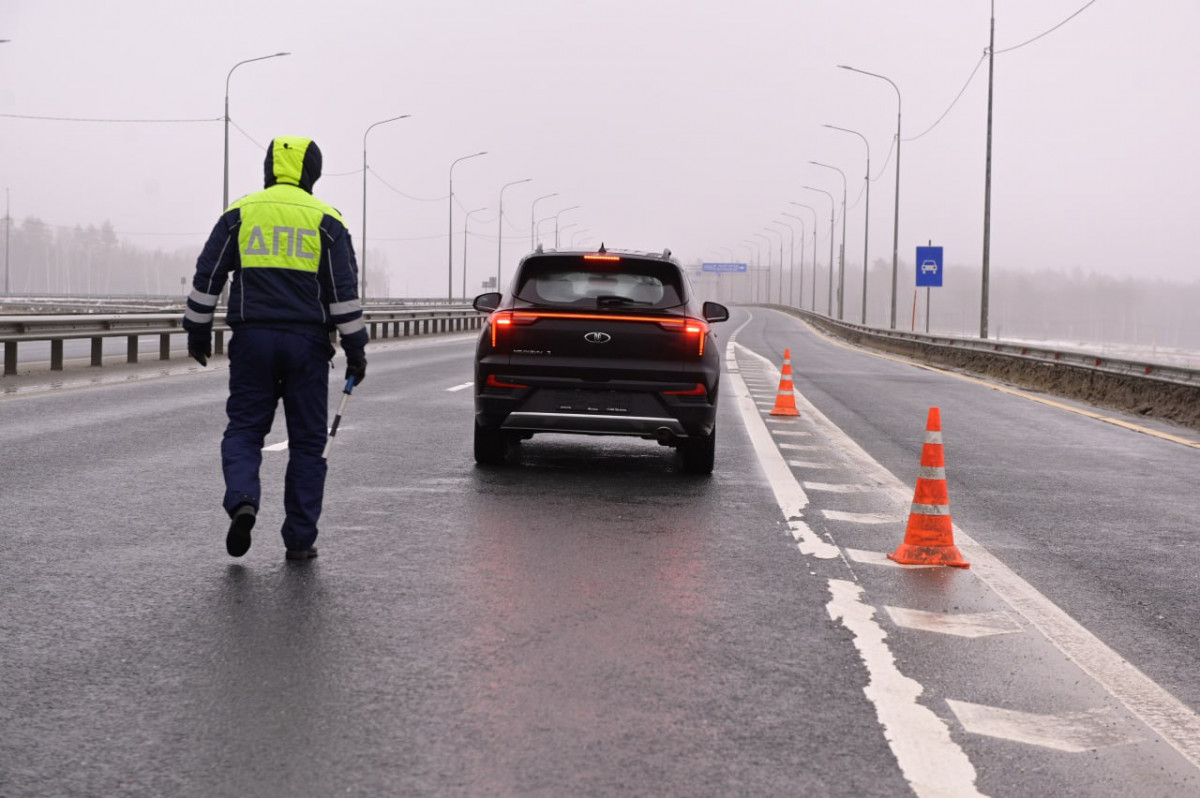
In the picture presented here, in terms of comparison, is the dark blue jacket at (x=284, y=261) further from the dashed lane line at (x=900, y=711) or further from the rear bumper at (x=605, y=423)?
the rear bumper at (x=605, y=423)

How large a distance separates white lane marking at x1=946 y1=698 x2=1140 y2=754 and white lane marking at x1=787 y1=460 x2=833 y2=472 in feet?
21.4

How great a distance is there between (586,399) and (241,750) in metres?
5.95

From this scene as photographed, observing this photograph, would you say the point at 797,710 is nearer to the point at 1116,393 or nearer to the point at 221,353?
the point at 1116,393

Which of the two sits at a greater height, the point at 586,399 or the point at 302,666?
the point at 586,399

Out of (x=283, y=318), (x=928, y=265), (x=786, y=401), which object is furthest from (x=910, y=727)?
(x=928, y=265)

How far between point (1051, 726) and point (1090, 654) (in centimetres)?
105

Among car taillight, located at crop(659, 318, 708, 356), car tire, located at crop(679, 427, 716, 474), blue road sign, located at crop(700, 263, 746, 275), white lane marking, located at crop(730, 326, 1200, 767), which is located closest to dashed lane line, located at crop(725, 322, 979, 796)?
white lane marking, located at crop(730, 326, 1200, 767)

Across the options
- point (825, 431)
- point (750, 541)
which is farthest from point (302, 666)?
point (825, 431)

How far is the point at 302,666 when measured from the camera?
15.7 feet

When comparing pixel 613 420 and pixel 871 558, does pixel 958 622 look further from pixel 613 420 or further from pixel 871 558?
pixel 613 420

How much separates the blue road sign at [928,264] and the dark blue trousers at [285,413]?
42.2 metres

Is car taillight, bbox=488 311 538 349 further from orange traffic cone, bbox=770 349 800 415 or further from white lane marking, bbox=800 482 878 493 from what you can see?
orange traffic cone, bbox=770 349 800 415

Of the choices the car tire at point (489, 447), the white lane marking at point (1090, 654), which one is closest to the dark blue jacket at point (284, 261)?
the white lane marking at point (1090, 654)

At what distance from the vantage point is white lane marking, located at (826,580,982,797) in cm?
376
